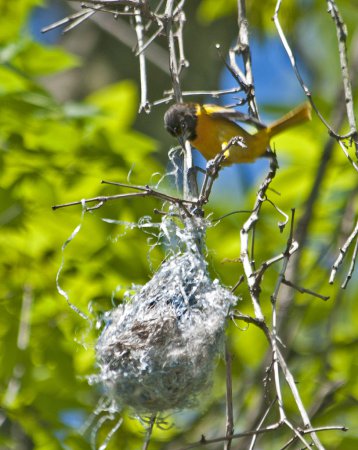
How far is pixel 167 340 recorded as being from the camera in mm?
2525

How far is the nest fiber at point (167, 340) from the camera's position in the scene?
2.50 metres

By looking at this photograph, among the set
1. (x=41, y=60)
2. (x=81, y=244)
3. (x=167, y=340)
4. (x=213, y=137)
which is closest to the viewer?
(x=167, y=340)

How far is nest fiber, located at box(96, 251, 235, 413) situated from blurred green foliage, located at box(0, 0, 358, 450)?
895 millimetres

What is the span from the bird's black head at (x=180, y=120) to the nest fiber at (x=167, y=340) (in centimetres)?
45

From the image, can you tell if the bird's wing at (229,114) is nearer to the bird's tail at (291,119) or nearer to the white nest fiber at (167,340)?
the bird's tail at (291,119)

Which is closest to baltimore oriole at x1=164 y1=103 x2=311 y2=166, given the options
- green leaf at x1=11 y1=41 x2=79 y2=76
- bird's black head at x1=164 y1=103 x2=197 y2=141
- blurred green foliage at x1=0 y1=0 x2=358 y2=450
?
bird's black head at x1=164 y1=103 x2=197 y2=141

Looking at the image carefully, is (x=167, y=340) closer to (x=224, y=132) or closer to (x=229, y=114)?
(x=229, y=114)

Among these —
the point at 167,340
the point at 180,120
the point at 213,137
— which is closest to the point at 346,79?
the point at 180,120

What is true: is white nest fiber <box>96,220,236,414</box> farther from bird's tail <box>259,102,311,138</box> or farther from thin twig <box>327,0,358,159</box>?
bird's tail <box>259,102,311,138</box>

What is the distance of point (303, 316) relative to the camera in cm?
447

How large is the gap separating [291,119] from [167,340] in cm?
155

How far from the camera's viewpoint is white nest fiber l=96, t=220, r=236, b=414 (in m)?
2.50

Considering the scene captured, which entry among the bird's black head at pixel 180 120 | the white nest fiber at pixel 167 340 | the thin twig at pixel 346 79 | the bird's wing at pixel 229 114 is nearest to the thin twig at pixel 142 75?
the bird's black head at pixel 180 120

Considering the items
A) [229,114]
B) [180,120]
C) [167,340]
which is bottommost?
[167,340]
